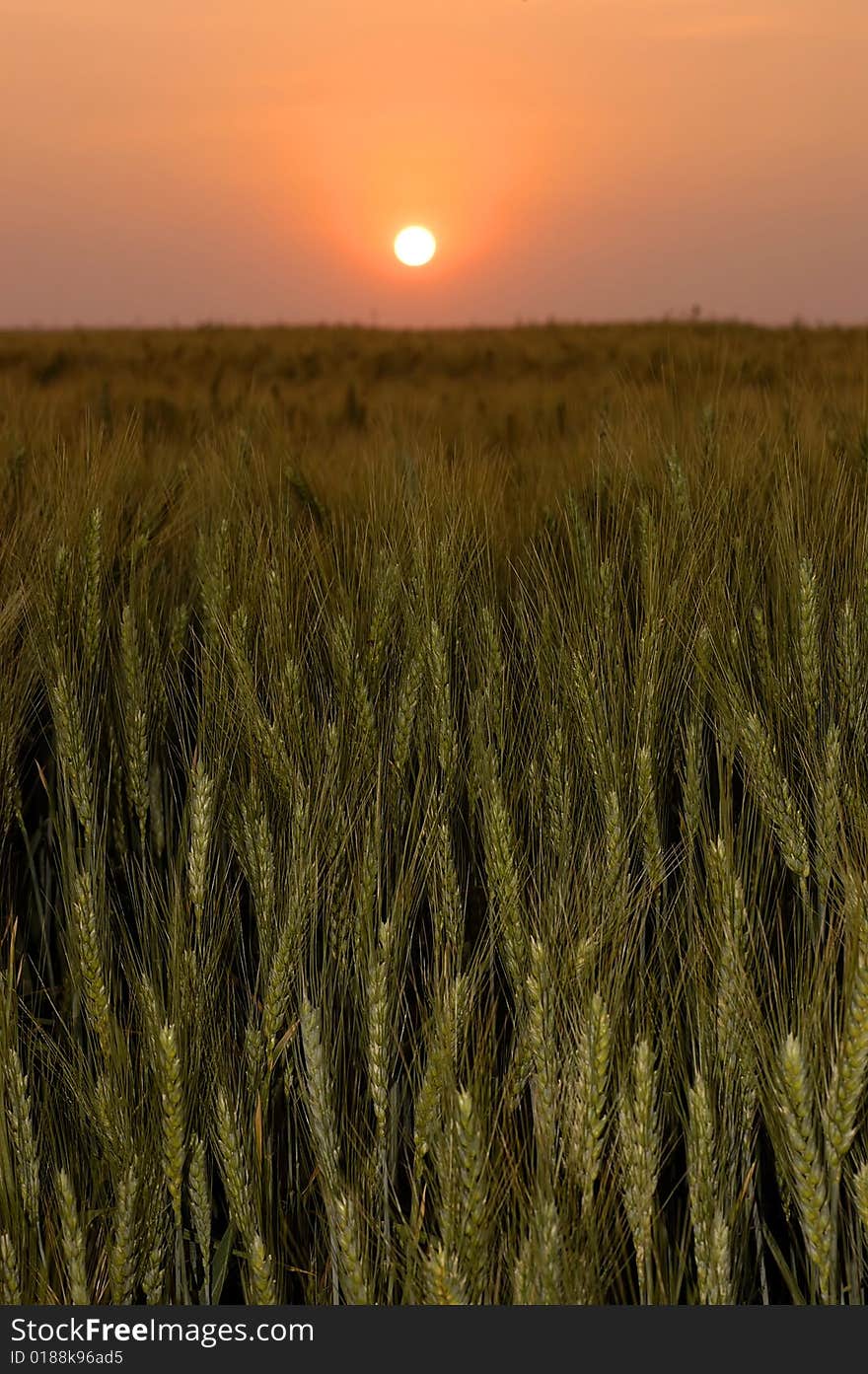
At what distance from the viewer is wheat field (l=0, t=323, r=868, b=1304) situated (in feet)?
3.28

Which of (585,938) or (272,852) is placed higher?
(272,852)

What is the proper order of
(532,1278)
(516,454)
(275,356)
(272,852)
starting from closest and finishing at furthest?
1. (532,1278)
2. (272,852)
3. (516,454)
4. (275,356)

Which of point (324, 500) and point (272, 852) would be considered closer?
point (272, 852)

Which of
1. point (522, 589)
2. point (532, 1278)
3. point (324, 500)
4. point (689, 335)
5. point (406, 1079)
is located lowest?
point (532, 1278)

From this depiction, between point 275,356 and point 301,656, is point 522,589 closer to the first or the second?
point 301,656

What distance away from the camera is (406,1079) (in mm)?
1246

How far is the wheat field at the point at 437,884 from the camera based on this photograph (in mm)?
1001

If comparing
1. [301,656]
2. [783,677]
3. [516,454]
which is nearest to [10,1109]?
[301,656]

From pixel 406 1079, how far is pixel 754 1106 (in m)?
0.37

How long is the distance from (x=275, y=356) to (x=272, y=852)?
4915 mm

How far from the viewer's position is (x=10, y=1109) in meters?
1.06

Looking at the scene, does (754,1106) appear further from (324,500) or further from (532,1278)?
(324,500)

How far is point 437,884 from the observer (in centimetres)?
122

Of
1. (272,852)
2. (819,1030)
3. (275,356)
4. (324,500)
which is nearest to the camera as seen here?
Answer: (819,1030)
